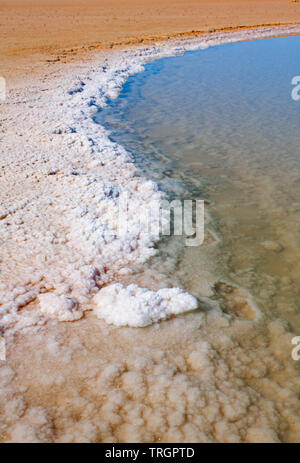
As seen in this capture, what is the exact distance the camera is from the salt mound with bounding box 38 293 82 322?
1811mm

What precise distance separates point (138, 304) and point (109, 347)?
0.27 metres

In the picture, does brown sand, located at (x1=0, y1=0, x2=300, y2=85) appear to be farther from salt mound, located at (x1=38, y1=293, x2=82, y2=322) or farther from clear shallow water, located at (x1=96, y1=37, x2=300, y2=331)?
salt mound, located at (x1=38, y1=293, x2=82, y2=322)

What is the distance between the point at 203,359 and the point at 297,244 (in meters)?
1.34

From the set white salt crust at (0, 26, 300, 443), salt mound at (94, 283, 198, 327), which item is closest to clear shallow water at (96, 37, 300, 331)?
salt mound at (94, 283, 198, 327)

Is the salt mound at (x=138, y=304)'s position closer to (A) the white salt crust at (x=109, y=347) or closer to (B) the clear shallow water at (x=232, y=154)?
(A) the white salt crust at (x=109, y=347)

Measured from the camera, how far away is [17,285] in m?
1.95

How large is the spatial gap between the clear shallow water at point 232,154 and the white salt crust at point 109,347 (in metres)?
0.35

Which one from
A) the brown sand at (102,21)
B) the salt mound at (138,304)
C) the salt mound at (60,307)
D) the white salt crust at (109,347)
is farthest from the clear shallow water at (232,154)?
the brown sand at (102,21)

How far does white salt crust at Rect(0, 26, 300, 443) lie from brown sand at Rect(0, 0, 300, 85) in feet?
16.7

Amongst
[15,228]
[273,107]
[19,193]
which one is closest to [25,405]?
[15,228]

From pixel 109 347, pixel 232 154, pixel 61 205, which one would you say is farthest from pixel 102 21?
pixel 109 347

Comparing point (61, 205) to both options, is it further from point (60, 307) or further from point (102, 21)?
point (102, 21)

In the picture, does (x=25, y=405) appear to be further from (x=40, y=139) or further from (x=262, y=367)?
(x=40, y=139)

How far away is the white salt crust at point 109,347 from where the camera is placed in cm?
140
